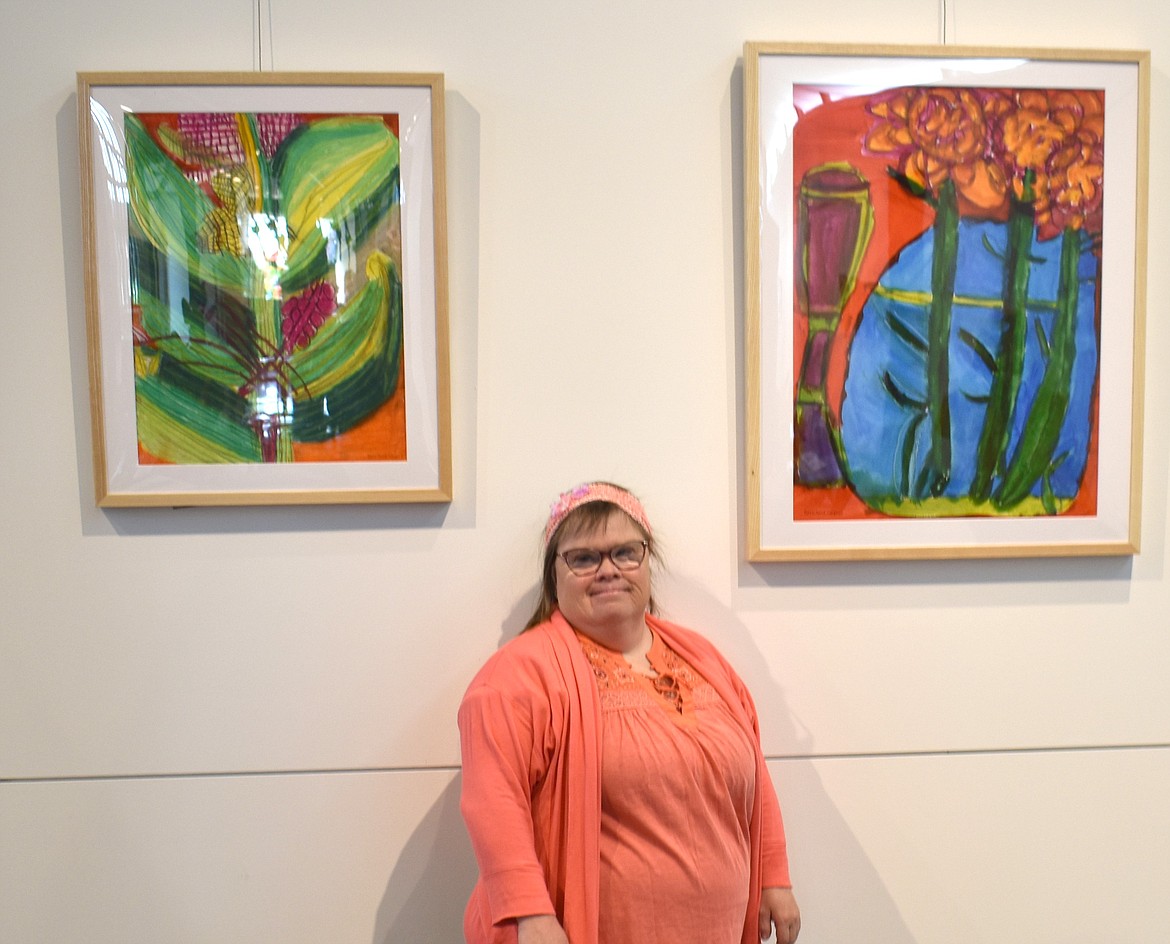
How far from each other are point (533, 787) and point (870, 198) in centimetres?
123

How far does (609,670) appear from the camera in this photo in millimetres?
1433

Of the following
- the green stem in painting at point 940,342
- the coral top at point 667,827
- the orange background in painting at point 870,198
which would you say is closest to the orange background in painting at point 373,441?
the coral top at point 667,827

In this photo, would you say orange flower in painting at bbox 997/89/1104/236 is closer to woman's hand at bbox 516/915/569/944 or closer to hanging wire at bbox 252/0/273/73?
hanging wire at bbox 252/0/273/73

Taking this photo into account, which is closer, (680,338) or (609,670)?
(609,670)

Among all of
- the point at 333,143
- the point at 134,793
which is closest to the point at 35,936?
the point at 134,793

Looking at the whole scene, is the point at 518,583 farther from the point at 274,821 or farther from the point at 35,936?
the point at 35,936

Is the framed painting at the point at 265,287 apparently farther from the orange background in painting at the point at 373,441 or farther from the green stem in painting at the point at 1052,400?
the green stem in painting at the point at 1052,400

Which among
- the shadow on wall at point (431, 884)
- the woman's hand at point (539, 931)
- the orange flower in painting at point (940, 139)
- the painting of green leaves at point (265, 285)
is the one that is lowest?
the shadow on wall at point (431, 884)

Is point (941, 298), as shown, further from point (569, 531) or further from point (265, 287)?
point (265, 287)

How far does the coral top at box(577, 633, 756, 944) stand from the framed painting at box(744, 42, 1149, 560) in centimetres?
42

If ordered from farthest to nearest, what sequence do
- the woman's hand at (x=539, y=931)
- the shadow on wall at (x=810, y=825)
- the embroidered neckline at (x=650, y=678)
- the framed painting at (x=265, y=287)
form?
the shadow on wall at (x=810, y=825), the framed painting at (x=265, y=287), the embroidered neckline at (x=650, y=678), the woman's hand at (x=539, y=931)

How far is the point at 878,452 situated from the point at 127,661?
4.90 feet

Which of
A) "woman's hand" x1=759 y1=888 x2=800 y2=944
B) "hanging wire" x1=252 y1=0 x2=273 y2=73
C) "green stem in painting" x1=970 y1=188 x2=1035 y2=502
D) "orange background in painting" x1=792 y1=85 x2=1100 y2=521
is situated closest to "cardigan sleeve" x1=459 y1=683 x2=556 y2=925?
"woman's hand" x1=759 y1=888 x2=800 y2=944

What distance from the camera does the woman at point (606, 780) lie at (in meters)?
1.28
